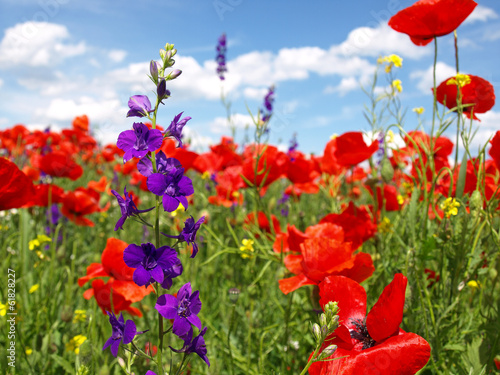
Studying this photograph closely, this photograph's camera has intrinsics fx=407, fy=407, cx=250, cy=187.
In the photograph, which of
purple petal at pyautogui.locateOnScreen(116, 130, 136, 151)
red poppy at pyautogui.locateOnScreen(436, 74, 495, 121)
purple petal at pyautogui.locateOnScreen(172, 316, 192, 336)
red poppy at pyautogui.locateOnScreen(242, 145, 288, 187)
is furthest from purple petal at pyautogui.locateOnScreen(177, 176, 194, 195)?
red poppy at pyautogui.locateOnScreen(242, 145, 288, 187)

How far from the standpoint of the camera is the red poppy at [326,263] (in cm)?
93

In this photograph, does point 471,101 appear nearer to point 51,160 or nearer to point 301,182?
point 301,182

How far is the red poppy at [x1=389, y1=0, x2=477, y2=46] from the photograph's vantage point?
120 centimetres

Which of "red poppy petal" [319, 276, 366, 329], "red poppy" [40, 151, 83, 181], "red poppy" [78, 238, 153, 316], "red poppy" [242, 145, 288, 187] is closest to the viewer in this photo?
"red poppy petal" [319, 276, 366, 329]

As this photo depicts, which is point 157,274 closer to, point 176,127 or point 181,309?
point 181,309

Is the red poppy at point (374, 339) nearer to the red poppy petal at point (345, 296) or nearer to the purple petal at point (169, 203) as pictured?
the red poppy petal at point (345, 296)

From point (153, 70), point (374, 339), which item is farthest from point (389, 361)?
point (153, 70)

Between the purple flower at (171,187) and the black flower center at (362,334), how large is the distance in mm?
410

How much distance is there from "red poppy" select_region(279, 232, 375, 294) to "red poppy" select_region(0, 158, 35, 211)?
2.40ft

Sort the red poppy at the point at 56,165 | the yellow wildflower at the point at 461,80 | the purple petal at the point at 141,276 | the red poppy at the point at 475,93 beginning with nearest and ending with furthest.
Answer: the purple petal at the point at 141,276, the yellow wildflower at the point at 461,80, the red poppy at the point at 475,93, the red poppy at the point at 56,165

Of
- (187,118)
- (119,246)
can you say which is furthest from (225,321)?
(187,118)

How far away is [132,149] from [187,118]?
119 mm

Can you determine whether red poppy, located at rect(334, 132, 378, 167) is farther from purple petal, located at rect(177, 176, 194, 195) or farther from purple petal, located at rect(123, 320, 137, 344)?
purple petal, located at rect(123, 320, 137, 344)

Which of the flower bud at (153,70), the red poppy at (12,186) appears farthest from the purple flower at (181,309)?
the red poppy at (12,186)
